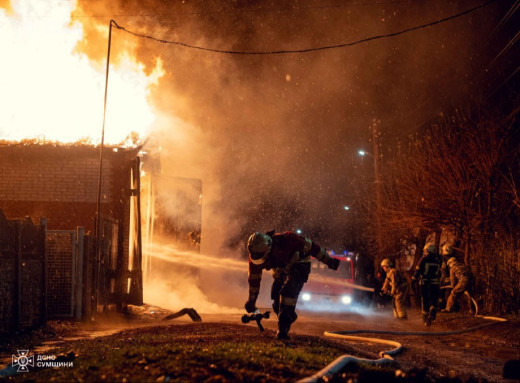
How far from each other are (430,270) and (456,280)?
0.78 m

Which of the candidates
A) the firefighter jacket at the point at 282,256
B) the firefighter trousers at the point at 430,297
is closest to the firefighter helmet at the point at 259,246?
the firefighter jacket at the point at 282,256

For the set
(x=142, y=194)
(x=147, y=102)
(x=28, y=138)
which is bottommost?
(x=142, y=194)

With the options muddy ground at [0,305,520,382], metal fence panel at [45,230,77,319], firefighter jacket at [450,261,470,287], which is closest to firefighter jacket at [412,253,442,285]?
firefighter jacket at [450,261,470,287]

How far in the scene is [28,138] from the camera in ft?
57.4

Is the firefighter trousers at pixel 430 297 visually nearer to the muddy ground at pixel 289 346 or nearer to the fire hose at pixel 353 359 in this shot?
the muddy ground at pixel 289 346

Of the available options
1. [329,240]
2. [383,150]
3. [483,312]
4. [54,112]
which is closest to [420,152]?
[483,312]

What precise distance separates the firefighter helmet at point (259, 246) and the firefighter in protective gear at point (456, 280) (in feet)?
25.0

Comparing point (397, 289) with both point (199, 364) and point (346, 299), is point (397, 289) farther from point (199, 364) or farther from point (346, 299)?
point (199, 364)

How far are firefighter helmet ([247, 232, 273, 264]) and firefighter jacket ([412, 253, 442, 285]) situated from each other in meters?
7.05

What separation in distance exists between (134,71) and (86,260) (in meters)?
8.03

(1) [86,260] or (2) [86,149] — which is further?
(2) [86,149]

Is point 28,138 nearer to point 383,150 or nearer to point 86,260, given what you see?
point 86,260

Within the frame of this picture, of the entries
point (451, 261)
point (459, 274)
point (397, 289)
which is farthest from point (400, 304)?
point (459, 274)

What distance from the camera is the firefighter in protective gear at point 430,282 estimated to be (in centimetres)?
1383
